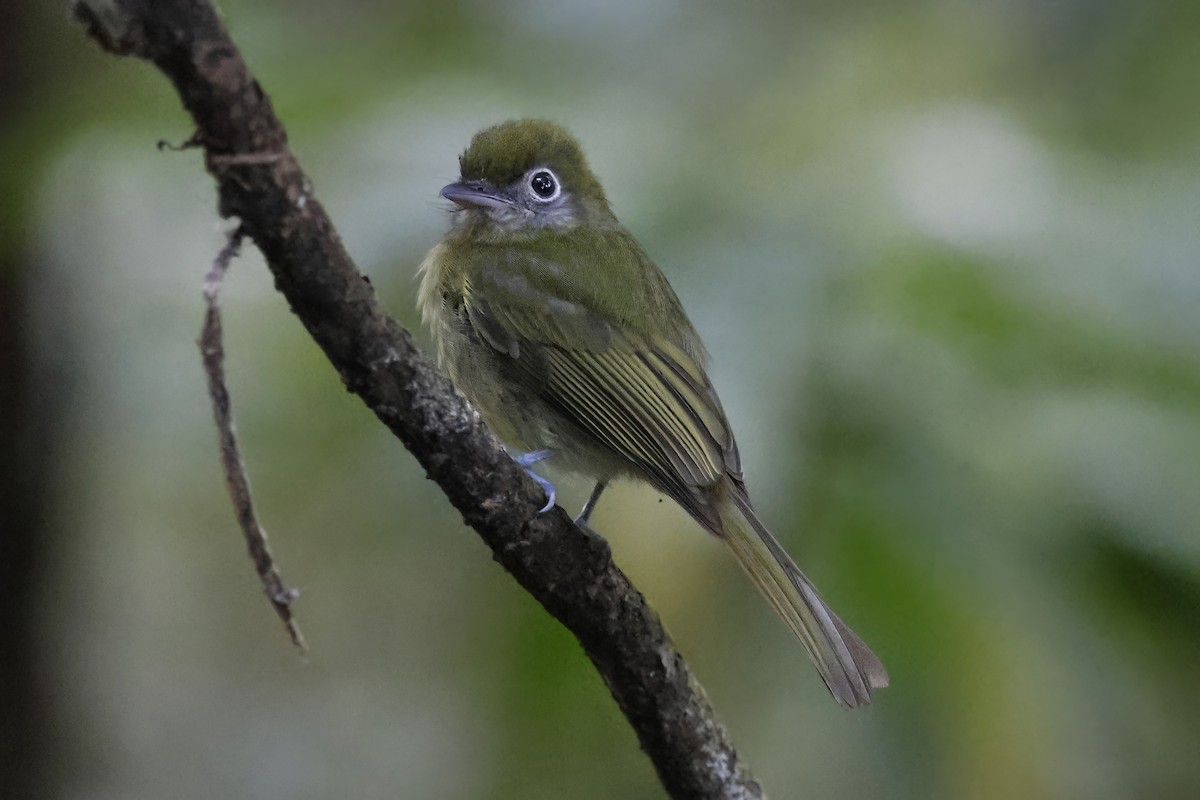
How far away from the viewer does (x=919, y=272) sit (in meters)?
2.27

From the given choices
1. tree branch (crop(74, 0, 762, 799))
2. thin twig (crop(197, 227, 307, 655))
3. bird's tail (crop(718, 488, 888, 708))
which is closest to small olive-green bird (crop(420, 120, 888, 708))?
bird's tail (crop(718, 488, 888, 708))

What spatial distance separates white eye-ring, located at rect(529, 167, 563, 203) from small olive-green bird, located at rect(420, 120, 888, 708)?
0.41ft

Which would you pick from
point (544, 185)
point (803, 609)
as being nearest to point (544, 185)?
point (544, 185)

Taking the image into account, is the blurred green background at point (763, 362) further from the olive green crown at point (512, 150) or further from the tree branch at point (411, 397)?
the tree branch at point (411, 397)

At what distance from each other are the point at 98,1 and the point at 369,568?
2.54 meters

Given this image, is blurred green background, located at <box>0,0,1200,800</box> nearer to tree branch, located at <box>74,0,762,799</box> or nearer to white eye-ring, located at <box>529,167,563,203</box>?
white eye-ring, located at <box>529,167,563,203</box>

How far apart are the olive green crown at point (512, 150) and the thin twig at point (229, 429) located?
1.57 metres

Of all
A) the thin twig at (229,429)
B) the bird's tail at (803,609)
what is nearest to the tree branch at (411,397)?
the thin twig at (229,429)

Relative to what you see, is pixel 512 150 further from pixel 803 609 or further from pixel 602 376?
pixel 803 609

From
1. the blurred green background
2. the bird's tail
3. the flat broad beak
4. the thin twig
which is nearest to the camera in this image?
the thin twig

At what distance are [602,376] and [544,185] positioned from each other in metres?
0.67

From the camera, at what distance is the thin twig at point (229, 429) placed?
1.19 meters

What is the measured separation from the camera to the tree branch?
1.07 metres

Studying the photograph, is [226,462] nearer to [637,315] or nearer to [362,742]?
[637,315]
